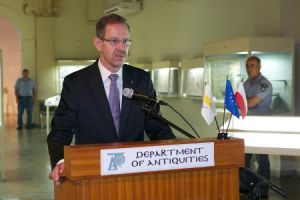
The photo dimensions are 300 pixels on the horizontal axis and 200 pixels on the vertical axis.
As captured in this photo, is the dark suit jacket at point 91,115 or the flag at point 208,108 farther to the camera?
the flag at point 208,108

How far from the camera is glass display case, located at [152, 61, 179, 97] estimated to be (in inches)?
432

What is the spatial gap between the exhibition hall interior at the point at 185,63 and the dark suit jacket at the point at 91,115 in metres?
0.24

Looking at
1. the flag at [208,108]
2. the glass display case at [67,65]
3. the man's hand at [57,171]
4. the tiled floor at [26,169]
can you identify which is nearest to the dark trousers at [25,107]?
the glass display case at [67,65]

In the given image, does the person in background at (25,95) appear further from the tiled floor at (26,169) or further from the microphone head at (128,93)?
the microphone head at (128,93)

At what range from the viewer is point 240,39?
24.0 feet

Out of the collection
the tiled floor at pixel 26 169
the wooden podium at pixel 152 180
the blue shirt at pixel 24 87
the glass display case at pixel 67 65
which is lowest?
the tiled floor at pixel 26 169

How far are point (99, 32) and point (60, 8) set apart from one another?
13.4 m

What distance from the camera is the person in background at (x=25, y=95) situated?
14323 mm

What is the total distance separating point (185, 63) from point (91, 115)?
789cm

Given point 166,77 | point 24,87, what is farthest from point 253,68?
point 24,87

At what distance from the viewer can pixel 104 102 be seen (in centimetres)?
239

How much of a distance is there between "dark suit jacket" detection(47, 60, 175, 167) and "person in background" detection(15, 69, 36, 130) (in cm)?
1211

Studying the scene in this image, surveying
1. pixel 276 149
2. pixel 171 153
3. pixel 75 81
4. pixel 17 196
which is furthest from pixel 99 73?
pixel 17 196

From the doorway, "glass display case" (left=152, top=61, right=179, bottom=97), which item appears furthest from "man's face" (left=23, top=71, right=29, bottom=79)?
the doorway
